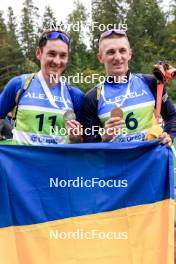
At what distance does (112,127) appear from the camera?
390 cm

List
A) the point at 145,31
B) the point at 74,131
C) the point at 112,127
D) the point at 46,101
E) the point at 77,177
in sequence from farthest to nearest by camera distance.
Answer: the point at 145,31
the point at 46,101
the point at 74,131
the point at 112,127
the point at 77,177

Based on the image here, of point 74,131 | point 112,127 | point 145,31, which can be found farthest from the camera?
point 145,31

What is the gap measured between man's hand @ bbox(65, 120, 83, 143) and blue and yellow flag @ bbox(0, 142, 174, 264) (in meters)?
0.32

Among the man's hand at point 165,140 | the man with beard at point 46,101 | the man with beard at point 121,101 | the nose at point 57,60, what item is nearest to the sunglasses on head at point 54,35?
the man with beard at point 46,101

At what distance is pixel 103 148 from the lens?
3672 millimetres

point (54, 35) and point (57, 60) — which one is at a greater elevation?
point (54, 35)

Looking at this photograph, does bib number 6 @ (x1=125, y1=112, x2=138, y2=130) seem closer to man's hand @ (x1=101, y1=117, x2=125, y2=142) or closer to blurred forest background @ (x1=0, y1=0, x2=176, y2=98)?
man's hand @ (x1=101, y1=117, x2=125, y2=142)

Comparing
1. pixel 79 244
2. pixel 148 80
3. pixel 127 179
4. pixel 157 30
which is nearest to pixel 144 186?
→ pixel 127 179

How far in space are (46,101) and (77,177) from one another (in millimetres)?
806

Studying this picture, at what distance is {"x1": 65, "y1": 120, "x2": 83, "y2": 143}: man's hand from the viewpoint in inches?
156

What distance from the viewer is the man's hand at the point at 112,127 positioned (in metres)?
3.88

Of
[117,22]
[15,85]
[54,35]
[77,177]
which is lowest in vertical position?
[77,177]

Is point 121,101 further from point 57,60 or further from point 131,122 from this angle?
point 57,60

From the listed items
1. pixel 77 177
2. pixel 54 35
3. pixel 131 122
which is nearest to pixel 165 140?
pixel 131 122
